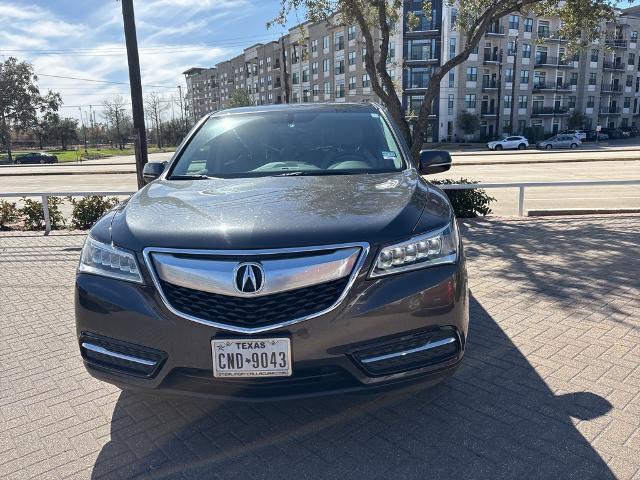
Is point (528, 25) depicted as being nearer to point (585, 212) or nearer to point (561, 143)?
point (561, 143)

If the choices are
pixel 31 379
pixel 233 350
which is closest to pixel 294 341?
pixel 233 350

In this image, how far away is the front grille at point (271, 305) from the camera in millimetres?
2268

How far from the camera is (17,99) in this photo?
63.1 metres

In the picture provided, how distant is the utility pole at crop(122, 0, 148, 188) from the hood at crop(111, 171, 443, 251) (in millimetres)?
5622

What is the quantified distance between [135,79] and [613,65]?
79.9 m

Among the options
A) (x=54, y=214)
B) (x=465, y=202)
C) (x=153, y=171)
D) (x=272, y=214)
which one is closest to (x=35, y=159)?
(x=54, y=214)

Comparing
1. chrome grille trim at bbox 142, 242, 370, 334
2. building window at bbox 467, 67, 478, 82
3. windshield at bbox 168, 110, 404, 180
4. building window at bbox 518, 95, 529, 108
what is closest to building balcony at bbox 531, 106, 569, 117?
building window at bbox 518, 95, 529, 108

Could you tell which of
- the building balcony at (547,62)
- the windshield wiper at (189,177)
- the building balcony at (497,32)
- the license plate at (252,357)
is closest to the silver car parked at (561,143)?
the building balcony at (497,32)

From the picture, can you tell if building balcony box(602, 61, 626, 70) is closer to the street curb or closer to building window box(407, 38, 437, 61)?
building window box(407, 38, 437, 61)

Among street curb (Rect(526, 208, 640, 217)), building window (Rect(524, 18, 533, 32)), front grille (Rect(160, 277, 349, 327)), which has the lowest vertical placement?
street curb (Rect(526, 208, 640, 217))

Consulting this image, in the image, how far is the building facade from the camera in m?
57.6

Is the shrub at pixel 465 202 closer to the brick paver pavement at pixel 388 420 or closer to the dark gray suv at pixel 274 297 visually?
the brick paver pavement at pixel 388 420

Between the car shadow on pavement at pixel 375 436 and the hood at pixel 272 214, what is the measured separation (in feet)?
2.70

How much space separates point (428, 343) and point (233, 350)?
36.5 inches
